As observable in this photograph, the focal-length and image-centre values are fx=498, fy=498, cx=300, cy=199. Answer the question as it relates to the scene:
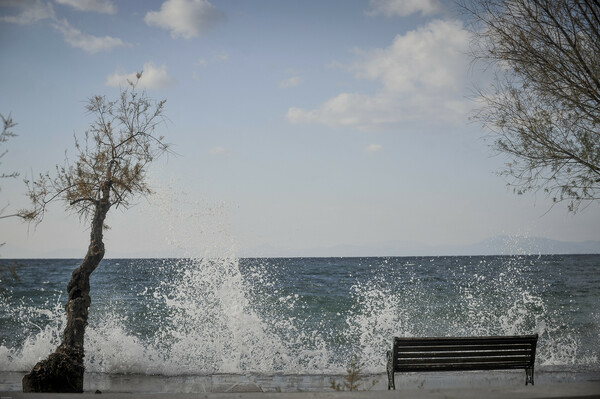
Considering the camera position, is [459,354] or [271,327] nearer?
[459,354]

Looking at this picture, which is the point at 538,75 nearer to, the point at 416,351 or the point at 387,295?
the point at 416,351

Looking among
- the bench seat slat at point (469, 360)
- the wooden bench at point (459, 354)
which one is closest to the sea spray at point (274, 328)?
the bench seat slat at point (469, 360)

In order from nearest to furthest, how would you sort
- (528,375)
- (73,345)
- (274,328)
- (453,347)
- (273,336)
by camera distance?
(453,347) < (73,345) < (528,375) < (273,336) < (274,328)

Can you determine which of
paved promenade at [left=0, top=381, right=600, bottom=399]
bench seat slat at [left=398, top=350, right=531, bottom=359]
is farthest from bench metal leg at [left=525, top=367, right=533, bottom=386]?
paved promenade at [left=0, top=381, right=600, bottom=399]

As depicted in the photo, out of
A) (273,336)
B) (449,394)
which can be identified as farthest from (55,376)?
(273,336)

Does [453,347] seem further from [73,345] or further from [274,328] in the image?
[274,328]

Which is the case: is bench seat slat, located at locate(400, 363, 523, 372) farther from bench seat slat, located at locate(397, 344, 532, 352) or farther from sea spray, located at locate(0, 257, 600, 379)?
sea spray, located at locate(0, 257, 600, 379)

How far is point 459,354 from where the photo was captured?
19.9 feet

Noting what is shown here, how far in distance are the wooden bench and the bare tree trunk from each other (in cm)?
396

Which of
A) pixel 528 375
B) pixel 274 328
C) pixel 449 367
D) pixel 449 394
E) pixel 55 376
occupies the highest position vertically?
pixel 449 394

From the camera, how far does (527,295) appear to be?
26.1 m

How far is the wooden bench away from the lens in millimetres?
5926

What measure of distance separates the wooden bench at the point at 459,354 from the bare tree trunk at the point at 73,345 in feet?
13.0

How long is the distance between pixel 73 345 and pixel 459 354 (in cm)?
490
